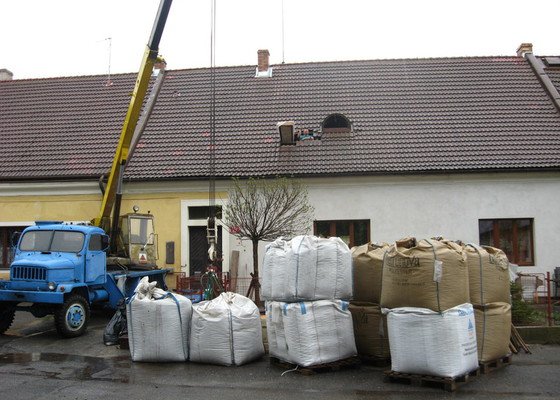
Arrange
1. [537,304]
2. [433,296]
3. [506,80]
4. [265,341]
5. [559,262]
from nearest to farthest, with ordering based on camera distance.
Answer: [433,296], [265,341], [537,304], [559,262], [506,80]

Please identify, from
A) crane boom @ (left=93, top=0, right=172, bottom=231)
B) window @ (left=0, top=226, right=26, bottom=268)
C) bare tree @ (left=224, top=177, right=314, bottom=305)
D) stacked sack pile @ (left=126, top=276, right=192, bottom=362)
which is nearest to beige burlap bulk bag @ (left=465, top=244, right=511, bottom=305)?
stacked sack pile @ (left=126, top=276, right=192, bottom=362)

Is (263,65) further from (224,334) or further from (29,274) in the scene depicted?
(224,334)

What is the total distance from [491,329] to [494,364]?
0.52 meters

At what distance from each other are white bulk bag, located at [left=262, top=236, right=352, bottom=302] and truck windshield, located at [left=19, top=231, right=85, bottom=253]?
5.14 meters

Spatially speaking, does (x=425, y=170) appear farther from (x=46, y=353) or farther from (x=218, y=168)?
(x=46, y=353)

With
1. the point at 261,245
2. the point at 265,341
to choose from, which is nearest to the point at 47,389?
the point at 265,341

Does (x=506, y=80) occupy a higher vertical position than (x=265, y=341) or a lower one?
higher

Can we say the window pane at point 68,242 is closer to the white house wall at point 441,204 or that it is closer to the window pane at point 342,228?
the white house wall at point 441,204

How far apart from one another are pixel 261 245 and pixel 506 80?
10.3 metres

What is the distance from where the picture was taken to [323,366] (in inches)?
269

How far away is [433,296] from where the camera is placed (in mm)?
6047

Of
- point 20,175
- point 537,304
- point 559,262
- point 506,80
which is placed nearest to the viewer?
point 537,304

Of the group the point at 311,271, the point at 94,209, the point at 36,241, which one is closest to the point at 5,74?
the point at 94,209

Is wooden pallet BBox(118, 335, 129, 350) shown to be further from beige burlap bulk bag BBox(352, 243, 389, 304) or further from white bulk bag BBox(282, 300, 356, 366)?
beige burlap bulk bag BBox(352, 243, 389, 304)
